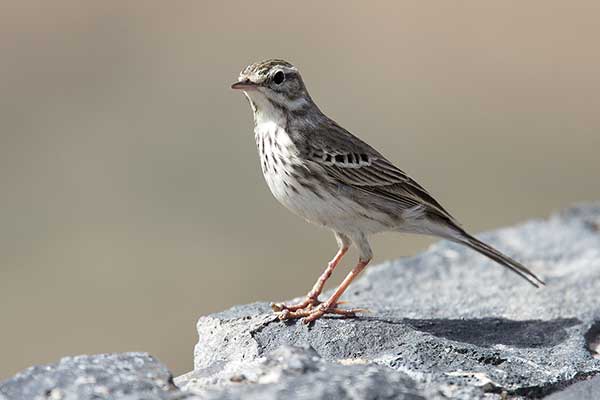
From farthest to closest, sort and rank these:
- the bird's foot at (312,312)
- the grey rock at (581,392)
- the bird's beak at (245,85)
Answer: the bird's beak at (245,85)
the bird's foot at (312,312)
the grey rock at (581,392)

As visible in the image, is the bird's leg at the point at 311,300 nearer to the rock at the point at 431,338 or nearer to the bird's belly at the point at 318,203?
the rock at the point at 431,338

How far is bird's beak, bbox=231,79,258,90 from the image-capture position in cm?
730

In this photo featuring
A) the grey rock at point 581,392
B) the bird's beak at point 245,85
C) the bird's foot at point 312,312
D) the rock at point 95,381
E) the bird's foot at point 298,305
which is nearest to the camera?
the rock at point 95,381

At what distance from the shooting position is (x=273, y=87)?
7559 millimetres

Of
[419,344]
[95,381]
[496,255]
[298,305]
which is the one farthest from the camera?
[496,255]

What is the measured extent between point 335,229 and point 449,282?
1499 mm

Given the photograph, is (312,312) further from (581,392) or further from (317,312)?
(581,392)

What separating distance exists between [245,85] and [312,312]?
1574 millimetres

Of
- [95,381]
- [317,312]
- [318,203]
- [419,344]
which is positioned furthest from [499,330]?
[95,381]

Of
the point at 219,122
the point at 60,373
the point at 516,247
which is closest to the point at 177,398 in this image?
the point at 60,373

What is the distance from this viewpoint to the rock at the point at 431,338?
5.20 metres

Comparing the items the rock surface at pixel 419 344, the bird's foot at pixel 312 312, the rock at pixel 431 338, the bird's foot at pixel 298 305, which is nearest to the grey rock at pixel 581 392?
the rock surface at pixel 419 344

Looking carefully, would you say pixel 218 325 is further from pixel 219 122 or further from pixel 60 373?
pixel 219 122

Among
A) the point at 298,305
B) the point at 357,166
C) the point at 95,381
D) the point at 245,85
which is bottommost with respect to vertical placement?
the point at 95,381
